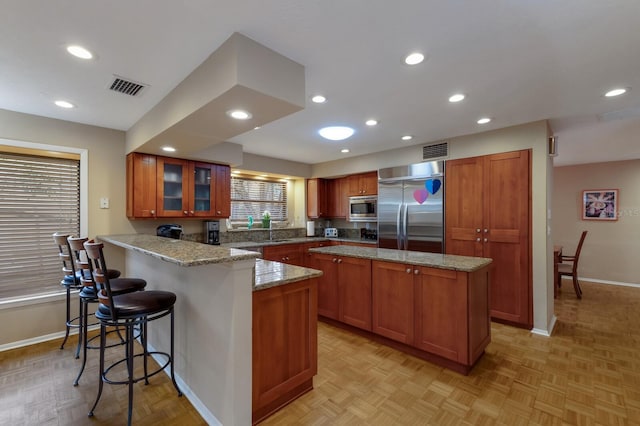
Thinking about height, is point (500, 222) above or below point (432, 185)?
below

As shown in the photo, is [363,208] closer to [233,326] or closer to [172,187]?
[172,187]

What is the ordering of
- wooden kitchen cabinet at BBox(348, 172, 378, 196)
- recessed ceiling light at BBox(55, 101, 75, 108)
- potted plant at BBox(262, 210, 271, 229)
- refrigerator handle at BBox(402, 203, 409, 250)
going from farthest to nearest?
potted plant at BBox(262, 210, 271, 229), wooden kitchen cabinet at BBox(348, 172, 378, 196), refrigerator handle at BBox(402, 203, 409, 250), recessed ceiling light at BBox(55, 101, 75, 108)

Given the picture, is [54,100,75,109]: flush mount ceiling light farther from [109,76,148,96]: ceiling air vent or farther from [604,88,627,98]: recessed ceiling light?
[604,88,627,98]: recessed ceiling light

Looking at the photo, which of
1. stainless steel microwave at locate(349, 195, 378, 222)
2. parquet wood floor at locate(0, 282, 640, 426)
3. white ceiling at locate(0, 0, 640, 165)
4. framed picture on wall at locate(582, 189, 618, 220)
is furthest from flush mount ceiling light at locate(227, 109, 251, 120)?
framed picture on wall at locate(582, 189, 618, 220)

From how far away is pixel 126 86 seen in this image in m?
2.29

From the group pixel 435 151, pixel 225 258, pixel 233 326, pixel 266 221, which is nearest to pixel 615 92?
pixel 435 151

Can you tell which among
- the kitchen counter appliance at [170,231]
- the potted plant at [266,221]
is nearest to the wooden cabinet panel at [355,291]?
the kitchen counter appliance at [170,231]

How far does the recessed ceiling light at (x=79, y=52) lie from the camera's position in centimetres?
176

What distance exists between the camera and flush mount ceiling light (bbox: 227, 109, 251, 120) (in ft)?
6.64

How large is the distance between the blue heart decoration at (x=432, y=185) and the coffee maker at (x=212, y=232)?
10.6ft

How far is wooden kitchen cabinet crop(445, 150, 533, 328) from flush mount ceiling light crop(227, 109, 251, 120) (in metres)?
2.98

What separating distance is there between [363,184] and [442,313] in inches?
124

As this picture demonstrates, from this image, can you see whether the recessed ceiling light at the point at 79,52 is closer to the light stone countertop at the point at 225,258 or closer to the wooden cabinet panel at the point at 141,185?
the light stone countertop at the point at 225,258

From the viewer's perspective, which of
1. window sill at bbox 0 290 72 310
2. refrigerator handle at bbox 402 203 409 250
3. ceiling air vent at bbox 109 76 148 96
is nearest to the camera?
ceiling air vent at bbox 109 76 148 96
